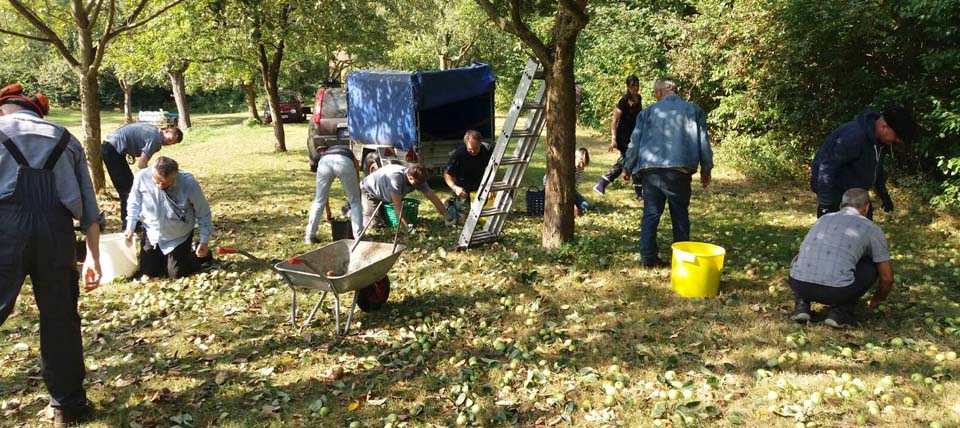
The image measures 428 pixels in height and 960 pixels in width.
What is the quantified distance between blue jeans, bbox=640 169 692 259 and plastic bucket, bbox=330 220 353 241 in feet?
12.9

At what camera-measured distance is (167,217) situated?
23.5ft

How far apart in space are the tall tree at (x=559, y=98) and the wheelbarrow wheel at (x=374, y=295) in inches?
92.3

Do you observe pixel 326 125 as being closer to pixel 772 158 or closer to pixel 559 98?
pixel 559 98

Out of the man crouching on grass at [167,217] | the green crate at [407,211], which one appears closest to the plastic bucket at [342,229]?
the green crate at [407,211]

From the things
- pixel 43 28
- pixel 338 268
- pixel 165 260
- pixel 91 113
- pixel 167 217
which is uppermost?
pixel 43 28

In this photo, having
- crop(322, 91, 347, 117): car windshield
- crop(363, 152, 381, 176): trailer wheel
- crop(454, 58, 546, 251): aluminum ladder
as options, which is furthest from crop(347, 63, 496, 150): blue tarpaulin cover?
crop(454, 58, 546, 251): aluminum ladder

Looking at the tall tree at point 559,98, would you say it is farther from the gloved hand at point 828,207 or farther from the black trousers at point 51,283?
the black trousers at point 51,283

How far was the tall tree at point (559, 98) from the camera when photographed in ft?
22.5

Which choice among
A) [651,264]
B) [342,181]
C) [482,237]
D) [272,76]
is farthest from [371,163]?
[272,76]

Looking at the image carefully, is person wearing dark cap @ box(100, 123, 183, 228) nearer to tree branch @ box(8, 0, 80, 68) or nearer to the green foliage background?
tree branch @ box(8, 0, 80, 68)

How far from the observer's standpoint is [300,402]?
4.51 metres

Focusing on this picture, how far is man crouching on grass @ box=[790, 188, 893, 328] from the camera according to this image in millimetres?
5105

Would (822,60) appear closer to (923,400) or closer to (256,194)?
(923,400)

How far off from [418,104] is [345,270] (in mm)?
6364
